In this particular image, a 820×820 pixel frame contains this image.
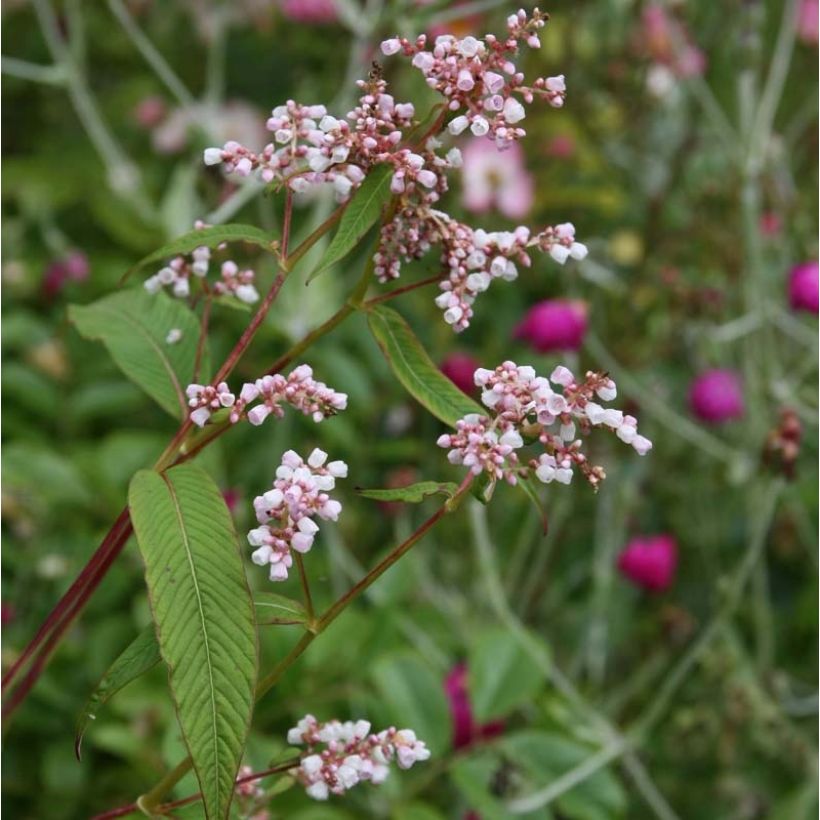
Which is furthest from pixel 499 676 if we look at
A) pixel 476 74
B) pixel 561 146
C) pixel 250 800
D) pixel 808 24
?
pixel 808 24

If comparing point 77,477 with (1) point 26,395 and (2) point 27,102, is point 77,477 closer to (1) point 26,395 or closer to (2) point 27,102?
(1) point 26,395

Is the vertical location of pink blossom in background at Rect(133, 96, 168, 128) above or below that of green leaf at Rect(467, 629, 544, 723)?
above

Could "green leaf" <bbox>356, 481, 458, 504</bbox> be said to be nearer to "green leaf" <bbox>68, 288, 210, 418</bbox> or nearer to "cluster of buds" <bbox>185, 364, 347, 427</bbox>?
"cluster of buds" <bbox>185, 364, 347, 427</bbox>

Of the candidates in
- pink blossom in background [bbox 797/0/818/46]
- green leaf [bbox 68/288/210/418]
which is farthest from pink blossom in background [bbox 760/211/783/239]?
green leaf [bbox 68/288/210/418]

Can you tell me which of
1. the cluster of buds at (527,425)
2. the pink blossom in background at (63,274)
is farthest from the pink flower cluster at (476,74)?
the pink blossom in background at (63,274)

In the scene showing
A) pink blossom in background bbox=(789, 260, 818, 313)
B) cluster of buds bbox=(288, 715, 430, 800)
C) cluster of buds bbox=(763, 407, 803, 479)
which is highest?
pink blossom in background bbox=(789, 260, 818, 313)

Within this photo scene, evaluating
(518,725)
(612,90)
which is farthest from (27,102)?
(518,725)
